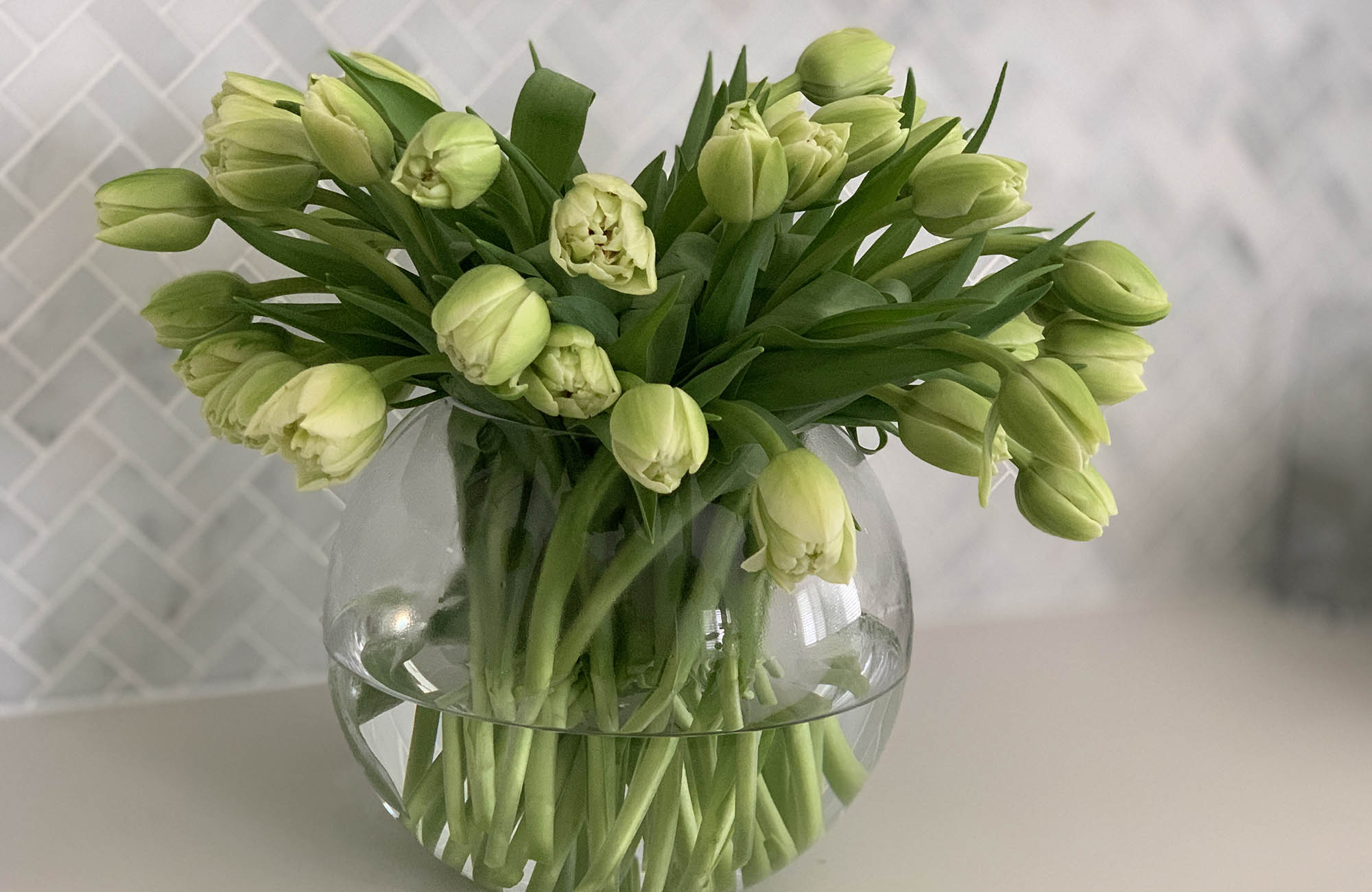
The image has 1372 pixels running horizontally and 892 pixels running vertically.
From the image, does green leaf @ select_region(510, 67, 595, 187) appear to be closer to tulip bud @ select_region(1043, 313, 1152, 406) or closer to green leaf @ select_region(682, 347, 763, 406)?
green leaf @ select_region(682, 347, 763, 406)

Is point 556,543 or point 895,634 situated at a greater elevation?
point 556,543

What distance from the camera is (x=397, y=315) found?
505 millimetres

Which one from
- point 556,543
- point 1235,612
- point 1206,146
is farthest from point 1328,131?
point 556,543

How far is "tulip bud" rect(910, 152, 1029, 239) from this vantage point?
Result: 473 mm

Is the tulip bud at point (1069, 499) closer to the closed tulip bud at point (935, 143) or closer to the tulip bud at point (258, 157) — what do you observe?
the closed tulip bud at point (935, 143)

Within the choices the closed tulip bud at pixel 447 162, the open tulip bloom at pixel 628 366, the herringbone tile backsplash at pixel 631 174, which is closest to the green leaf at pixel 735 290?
the open tulip bloom at pixel 628 366

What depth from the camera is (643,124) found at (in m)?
0.87

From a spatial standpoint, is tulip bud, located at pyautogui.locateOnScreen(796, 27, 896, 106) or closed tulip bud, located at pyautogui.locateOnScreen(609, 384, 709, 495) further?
tulip bud, located at pyautogui.locateOnScreen(796, 27, 896, 106)

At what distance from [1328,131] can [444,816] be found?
0.90 metres

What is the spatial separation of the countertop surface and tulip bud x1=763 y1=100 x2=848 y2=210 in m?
0.37

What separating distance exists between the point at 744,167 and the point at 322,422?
17 centimetres

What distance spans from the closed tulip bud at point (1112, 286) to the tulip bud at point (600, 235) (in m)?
0.19

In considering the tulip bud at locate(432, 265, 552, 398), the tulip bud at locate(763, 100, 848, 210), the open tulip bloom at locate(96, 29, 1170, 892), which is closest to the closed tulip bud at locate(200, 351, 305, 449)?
the open tulip bloom at locate(96, 29, 1170, 892)

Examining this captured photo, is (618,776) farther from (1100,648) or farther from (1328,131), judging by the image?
(1328,131)
